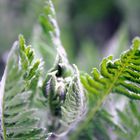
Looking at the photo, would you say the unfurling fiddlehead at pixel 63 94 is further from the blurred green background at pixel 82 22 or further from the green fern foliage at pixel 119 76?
the blurred green background at pixel 82 22

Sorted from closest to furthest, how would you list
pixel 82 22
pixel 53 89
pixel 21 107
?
pixel 21 107
pixel 53 89
pixel 82 22

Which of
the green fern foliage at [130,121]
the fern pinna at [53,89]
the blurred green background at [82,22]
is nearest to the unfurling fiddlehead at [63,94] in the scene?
the fern pinna at [53,89]

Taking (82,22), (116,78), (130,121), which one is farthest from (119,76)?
(82,22)

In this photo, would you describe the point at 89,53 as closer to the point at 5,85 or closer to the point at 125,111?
the point at 125,111

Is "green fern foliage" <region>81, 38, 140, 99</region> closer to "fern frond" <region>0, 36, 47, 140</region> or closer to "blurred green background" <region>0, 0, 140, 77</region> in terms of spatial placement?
"fern frond" <region>0, 36, 47, 140</region>

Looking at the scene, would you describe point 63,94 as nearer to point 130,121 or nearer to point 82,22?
point 130,121

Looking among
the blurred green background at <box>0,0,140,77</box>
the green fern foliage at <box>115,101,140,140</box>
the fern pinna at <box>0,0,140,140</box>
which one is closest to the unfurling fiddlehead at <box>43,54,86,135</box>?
the fern pinna at <box>0,0,140,140</box>
